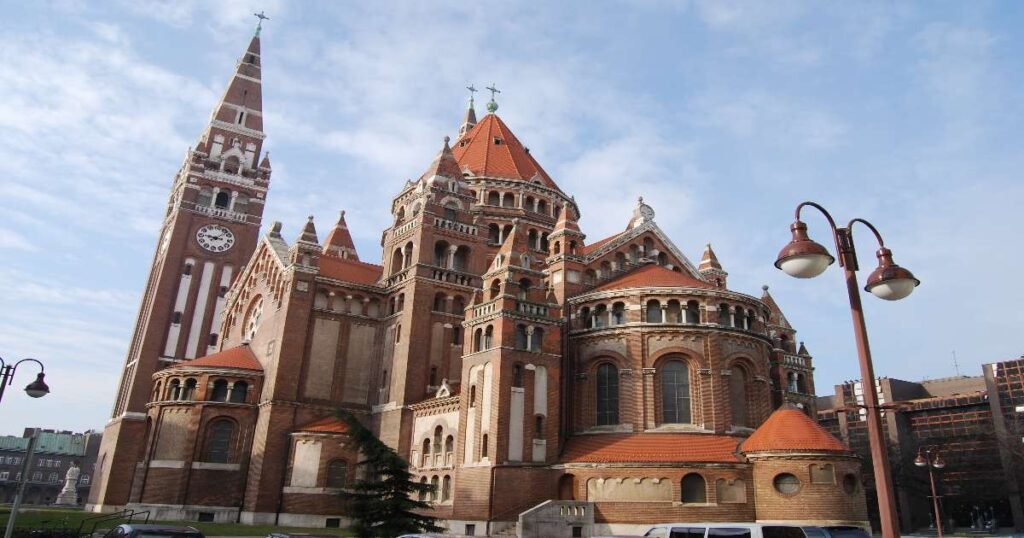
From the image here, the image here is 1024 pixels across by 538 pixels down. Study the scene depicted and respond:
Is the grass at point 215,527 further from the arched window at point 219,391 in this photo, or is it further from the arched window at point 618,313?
the arched window at point 618,313

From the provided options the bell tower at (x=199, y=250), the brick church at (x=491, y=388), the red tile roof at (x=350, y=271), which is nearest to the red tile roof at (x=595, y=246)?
the brick church at (x=491, y=388)

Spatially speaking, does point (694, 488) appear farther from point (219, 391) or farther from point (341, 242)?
point (341, 242)

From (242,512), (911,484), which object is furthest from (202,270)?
(911,484)

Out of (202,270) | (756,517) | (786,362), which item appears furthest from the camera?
(202,270)

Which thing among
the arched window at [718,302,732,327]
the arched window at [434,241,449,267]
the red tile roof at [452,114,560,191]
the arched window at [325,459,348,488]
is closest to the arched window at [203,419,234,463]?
the arched window at [325,459,348,488]

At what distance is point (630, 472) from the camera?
110 feet

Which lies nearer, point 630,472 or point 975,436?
point 630,472

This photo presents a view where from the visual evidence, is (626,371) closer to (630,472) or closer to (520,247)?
(630,472)

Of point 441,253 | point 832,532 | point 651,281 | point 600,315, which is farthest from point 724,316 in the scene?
point 441,253

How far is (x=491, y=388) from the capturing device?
116 ft

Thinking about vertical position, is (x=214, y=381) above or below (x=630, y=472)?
above

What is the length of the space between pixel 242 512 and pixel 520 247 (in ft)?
68.4

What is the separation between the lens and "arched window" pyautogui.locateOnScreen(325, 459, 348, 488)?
134 ft

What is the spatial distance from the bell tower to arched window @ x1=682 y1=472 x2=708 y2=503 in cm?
3504
